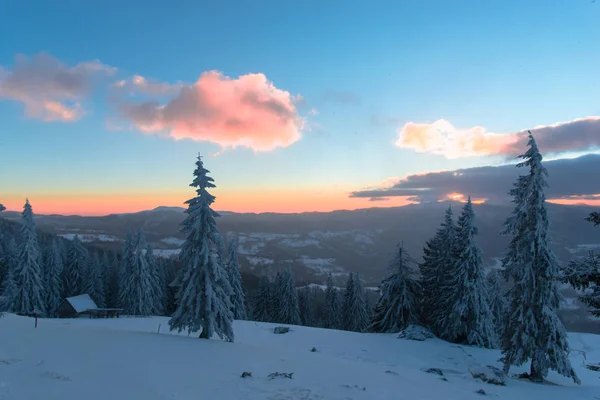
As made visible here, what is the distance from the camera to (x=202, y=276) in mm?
23125

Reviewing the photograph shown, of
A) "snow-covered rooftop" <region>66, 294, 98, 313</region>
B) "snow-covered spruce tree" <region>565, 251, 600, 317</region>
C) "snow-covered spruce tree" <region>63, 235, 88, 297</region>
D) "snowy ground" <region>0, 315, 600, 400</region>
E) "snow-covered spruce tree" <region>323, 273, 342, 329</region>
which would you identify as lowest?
"snow-covered spruce tree" <region>323, 273, 342, 329</region>

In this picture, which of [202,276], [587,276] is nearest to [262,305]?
[202,276]

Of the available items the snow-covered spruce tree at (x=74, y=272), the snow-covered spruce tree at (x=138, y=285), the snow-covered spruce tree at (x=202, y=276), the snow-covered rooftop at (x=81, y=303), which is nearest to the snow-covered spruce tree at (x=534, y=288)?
the snow-covered spruce tree at (x=202, y=276)

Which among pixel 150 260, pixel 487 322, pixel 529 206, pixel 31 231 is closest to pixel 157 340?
pixel 529 206

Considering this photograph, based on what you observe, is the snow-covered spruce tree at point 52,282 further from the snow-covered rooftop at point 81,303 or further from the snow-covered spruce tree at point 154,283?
the snow-covered spruce tree at point 154,283

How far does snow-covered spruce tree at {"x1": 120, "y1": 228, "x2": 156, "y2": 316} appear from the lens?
163 ft

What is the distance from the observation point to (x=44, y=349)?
14328mm

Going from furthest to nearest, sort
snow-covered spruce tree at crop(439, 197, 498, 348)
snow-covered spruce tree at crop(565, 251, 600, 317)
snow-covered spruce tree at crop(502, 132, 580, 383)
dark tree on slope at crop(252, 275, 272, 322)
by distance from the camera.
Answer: dark tree on slope at crop(252, 275, 272, 322) < snow-covered spruce tree at crop(439, 197, 498, 348) < snow-covered spruce tree at crop(502, 132, 580, 383) < snow-covered spruce tree at crop(565, 251, 600, 317)

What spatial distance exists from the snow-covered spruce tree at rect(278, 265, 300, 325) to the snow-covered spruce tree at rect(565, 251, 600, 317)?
50856 millimetres

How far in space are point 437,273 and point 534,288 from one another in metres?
14.4

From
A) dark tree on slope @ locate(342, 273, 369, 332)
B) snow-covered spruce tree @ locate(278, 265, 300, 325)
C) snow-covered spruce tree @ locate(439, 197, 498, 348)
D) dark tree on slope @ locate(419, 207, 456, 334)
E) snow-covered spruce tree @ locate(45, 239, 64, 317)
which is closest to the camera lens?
snow-covered spruce tree @ locate(439, 197, 498, 348)

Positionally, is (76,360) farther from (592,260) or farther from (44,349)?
(592,260)

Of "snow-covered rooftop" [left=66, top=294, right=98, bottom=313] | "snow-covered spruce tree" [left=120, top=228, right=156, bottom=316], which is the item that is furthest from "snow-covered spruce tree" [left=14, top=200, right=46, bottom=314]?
"snow-covered spruce tree" [left=120, top=228, right=156, bottom=316]

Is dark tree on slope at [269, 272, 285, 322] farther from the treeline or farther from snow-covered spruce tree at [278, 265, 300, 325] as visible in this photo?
snow-covered spruce tree at [278, 265, 300, 325]
